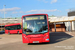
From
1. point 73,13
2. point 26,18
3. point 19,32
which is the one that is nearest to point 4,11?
point 19,32

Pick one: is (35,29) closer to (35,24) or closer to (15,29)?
(35,24)

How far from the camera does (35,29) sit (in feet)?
32.6

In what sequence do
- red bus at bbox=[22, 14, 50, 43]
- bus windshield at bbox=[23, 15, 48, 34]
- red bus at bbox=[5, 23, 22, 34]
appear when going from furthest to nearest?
red bus at bbox=[5, 23, 22, 34] → bus windshield at bbox=[23, 15, 48, 34] → red bus at bbox=[22, 14, 50, 43]

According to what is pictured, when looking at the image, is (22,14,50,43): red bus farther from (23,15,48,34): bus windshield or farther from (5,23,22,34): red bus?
(5,23,22,34): red bus

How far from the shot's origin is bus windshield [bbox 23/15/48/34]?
9.93 m

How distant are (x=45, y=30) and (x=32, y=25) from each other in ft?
4.32

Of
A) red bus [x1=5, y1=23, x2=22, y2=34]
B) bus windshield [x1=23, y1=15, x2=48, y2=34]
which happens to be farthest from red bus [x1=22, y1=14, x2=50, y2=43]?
red bus [x1=5, y1=23, x2=22, y2=34]

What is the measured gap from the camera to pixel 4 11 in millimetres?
51062

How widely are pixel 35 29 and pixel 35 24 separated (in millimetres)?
486

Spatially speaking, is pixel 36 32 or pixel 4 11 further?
pixel 4 11

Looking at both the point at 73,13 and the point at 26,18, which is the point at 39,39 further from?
the point at 73,13

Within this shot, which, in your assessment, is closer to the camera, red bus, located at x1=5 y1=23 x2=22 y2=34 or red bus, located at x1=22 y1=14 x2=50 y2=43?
red bus, located at x1=22 y1=14 x2=50 y2=43

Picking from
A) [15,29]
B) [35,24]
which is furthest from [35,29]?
[15,29]

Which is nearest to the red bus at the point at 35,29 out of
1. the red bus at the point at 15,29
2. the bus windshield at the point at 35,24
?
the bus windshield at the point at 35,24
